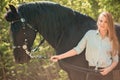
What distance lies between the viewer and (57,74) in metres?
9.43

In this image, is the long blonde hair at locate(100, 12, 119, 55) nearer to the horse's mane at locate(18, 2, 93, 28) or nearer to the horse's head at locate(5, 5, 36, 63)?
the horse's mane at locate(18, 2, 93, 28)

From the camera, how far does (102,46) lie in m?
4.55

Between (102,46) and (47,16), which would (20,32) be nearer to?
(47,16)

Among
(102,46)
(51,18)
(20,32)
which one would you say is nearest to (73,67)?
(102,46)

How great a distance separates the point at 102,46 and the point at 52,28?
0.77 metres

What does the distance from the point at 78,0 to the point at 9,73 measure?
2.70 metres

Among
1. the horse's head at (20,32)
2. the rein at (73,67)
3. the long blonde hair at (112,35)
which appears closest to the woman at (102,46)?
the long blonde hair at (112,35)

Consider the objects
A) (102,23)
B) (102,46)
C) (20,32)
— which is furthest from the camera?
(20,32)

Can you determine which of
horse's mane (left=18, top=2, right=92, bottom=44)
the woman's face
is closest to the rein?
horse's mane (left=18, top=2, right=92, bottom=44)

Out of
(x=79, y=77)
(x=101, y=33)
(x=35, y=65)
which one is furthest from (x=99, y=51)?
(x=35, y=65)

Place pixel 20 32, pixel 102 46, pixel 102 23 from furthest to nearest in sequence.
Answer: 1. pixel 20 32
2. pixel 102 46
3. pixel 102 23

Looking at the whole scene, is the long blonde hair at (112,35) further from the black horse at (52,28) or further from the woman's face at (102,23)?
the black horse at (52,28)

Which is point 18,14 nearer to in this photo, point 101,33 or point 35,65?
point 101,33

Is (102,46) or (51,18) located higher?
(51,18)
